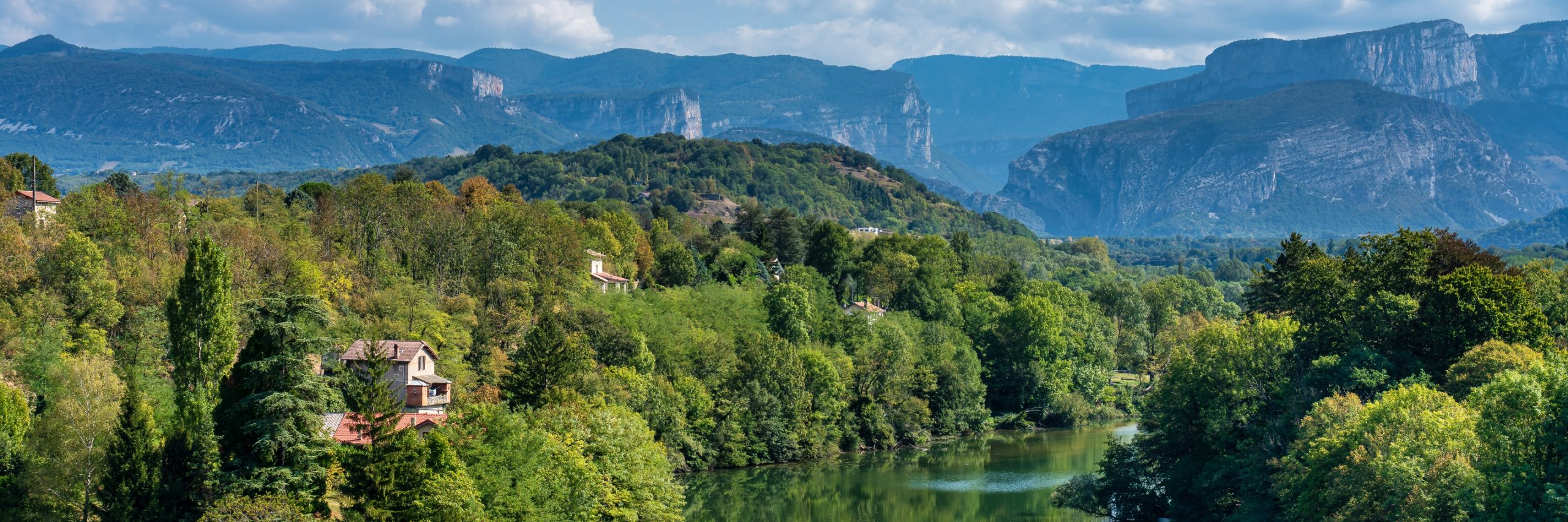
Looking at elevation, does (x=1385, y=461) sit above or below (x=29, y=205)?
below

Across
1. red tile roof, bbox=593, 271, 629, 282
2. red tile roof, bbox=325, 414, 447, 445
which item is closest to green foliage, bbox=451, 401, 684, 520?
red tile roof, bbox=325, 414, 447, 445

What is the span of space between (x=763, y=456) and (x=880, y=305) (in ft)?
128

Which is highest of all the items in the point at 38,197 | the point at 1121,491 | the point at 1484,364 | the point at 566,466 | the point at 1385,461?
the point at 38,197

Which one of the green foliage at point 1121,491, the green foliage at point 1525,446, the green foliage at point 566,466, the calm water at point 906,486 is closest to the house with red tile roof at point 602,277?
the calm water at point 906,486

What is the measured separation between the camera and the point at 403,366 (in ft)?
201

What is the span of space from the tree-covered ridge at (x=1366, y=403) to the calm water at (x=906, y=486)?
231 inches

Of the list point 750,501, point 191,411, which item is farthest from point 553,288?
point 191,411

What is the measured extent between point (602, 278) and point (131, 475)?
50.6 metres

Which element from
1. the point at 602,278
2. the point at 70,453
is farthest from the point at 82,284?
the point at 602,278

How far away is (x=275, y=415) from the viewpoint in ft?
134

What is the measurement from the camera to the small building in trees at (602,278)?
89.5 m

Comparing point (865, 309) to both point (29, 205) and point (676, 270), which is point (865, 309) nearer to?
point (676, 270)

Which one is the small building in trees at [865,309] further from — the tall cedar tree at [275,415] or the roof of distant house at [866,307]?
the tall cedar tree at [275,415]

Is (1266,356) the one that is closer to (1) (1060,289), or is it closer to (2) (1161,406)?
(2) (1161,406)
